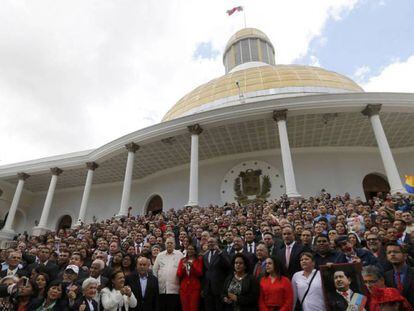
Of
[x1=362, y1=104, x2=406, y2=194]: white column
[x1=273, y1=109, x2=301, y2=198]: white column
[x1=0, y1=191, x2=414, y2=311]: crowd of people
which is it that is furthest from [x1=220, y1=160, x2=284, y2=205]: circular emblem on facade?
[x1=0, y1=191, x2=414, y2=311]: crowd of people

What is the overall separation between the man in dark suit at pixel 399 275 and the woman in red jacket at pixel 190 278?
2442 mm

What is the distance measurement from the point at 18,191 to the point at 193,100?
44.2 ft

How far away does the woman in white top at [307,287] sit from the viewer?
3256 millimetres

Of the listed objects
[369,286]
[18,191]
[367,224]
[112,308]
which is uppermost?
[18,191]

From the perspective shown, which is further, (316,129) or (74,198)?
(74,198)

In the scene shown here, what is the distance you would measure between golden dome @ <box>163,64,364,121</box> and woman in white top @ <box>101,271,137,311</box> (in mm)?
16422

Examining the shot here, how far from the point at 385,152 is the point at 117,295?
12.6 m

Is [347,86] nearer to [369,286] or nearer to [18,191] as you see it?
[369,286]

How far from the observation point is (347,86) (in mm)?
20266

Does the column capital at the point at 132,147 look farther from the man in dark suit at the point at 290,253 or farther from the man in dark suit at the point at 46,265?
the man in dark suit at the point at 290,253

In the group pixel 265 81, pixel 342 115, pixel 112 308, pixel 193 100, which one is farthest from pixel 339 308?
pixel 193 100

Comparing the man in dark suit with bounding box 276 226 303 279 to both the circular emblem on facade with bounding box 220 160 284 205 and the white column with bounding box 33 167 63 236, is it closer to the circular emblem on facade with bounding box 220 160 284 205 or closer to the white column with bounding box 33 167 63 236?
the circular emblem on facade with bounding box 220 160 284 205

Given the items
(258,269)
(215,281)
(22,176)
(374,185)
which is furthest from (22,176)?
(374,185)

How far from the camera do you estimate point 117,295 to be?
3594 mm
